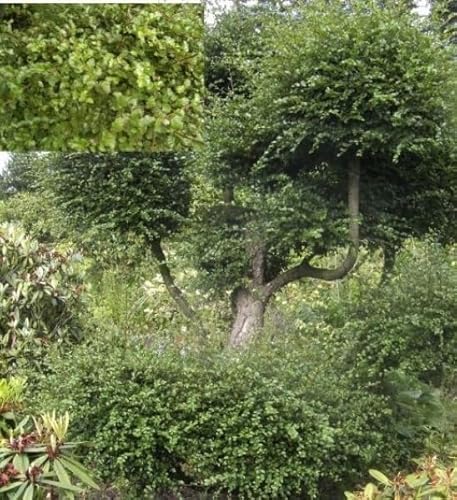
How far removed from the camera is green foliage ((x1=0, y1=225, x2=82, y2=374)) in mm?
2846

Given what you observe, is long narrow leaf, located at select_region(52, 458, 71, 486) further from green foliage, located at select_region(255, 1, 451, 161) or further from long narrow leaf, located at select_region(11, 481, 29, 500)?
green foliage, located at select_region(255, 1, 451, 161)

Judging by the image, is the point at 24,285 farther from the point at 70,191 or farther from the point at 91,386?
the point at 91,386

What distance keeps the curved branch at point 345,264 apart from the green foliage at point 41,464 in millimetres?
1033

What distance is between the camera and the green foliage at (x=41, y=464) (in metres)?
1.91

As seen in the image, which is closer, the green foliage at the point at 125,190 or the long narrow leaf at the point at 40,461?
the long narrow leaf at the point at 40,461

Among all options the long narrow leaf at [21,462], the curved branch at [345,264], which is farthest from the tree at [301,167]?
the long narrow leaf at [21,462]

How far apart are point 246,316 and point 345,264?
0.45 m

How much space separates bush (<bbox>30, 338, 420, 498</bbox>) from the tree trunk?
0.35m

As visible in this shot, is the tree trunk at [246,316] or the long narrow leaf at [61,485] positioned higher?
the tree trunk at [246,316]

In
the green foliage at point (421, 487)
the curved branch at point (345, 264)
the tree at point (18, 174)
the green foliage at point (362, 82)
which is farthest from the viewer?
the tree at point (18, 174)

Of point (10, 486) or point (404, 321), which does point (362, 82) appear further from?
point (10, 486)

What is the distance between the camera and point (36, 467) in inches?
75.6

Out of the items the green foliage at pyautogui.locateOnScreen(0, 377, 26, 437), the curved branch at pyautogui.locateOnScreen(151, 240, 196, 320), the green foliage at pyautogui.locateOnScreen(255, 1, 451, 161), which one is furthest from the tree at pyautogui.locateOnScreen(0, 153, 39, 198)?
the green foliage at pyautogui.locateOnScreen(255, 1, 451, 161)

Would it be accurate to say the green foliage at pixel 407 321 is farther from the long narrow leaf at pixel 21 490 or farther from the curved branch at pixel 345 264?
the long narrow leaf at pixel 21 490
